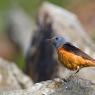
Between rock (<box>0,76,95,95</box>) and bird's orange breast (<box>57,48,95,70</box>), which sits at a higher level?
A: bird's orange breast (<box>57,48,95,70</box>)

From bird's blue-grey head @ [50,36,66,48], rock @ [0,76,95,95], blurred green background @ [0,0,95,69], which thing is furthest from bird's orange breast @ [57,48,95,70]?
blurred green background @ [0,0,95,69]

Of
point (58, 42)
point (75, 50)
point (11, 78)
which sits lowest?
point (75, 50)

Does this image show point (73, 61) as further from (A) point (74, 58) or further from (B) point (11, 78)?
(B) point (11, 78)

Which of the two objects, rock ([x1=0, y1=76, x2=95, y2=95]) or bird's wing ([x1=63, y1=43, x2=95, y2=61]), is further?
bird's wing ([x1=63, y1=43, x2=95, y2=61])

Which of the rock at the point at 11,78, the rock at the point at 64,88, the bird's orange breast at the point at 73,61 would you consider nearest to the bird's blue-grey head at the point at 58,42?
the bird's orange breast at the point at 73,61

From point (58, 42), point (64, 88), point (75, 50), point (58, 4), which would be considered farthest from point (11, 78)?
point (58, 4)

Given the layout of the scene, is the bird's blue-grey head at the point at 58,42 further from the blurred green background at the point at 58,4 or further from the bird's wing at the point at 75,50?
the blurred green background at the point at 58,4

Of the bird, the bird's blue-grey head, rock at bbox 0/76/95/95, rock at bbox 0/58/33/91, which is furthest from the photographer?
rock at bbox 0/58/33/91

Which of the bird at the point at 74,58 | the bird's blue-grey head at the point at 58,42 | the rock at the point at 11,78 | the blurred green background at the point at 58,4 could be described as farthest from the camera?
the blurred green background at the point at 58,4

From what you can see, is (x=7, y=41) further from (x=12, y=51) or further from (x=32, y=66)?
(x=32, y=66)

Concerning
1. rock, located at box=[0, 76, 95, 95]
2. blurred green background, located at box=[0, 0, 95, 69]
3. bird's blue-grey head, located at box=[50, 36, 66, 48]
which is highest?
blurred green background, located at box=[0, 0, 95, 69]

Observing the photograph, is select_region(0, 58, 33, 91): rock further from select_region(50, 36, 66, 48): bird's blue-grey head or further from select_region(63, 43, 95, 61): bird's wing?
select_region(63, 43, 95, 61): bird's wing

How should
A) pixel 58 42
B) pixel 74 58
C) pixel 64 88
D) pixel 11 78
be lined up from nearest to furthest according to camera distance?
1. pixel 64 88
2. pixel 74 58
3. pixel 58 42
4. pixel 11 78

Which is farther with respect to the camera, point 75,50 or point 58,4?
point 58,4
